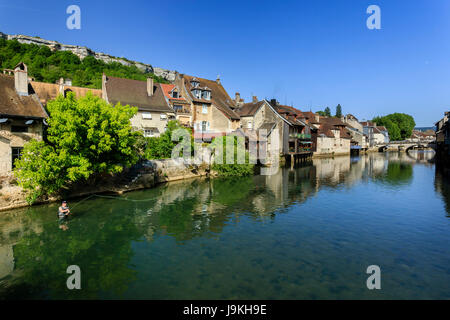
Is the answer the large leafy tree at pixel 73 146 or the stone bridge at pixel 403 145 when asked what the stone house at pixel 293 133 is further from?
the stone bridge at pixel 403 145

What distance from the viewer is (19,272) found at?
13.2 meters

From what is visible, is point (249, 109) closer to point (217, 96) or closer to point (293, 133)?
point (217, 96)

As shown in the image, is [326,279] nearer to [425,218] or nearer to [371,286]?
[371,286]

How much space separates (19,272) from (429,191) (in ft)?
133

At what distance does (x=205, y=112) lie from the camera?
4831cm

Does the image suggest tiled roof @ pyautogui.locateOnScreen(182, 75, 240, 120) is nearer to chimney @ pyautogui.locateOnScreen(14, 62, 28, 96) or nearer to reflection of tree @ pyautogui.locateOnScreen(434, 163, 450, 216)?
chimney @ pyautogui.locateOnScreen(14, 62, 28, 96)

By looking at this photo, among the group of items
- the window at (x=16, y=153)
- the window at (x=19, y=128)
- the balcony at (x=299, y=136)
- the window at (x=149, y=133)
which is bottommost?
the window at (x=16, y=153)

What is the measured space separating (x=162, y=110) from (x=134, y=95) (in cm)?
493

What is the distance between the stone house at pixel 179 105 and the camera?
43.7 metres

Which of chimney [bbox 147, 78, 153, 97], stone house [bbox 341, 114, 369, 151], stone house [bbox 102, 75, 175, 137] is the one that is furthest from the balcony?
stone house [bbox 341, 114, 369, 151]

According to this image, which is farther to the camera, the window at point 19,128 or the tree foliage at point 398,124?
the tree foliage at point 398,124

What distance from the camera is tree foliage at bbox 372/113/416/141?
412ft

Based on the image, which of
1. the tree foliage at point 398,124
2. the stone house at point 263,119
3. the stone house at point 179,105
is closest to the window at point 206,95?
the stone house at point 179,105
